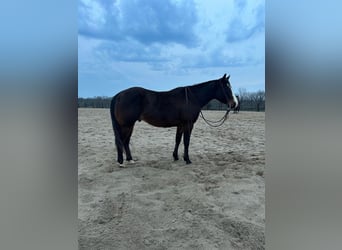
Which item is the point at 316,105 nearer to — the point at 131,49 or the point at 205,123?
the point at 131,49

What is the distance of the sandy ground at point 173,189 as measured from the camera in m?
1.05

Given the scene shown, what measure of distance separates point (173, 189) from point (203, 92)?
0.72 metres

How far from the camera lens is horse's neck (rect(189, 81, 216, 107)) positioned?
1.52 meters

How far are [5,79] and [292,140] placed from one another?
30.2 inches

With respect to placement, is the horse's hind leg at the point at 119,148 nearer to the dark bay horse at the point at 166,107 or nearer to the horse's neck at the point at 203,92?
the dark bay horse at the point at 166,107

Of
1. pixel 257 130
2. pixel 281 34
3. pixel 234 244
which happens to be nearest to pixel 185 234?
pixel 234 244

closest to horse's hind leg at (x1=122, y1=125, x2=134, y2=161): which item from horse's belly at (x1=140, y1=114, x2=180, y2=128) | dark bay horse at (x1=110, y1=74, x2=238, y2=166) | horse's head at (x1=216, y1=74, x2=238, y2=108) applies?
dark bay horse at (x1=110, y1=74, x2=238, y2=166)

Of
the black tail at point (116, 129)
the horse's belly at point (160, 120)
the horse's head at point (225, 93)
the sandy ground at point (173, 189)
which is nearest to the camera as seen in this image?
the sandy ground at point (173, 189)

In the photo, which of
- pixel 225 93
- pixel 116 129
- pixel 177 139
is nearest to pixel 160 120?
pixel 177 139

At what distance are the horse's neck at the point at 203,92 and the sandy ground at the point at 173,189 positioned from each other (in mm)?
147

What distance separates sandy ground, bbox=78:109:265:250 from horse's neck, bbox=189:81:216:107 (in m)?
0.15

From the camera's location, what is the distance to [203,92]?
1.63m

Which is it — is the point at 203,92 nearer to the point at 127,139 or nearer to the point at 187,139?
the point at 187,139

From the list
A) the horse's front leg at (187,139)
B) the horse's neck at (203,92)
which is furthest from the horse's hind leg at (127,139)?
the horse's neck at (203,92)
